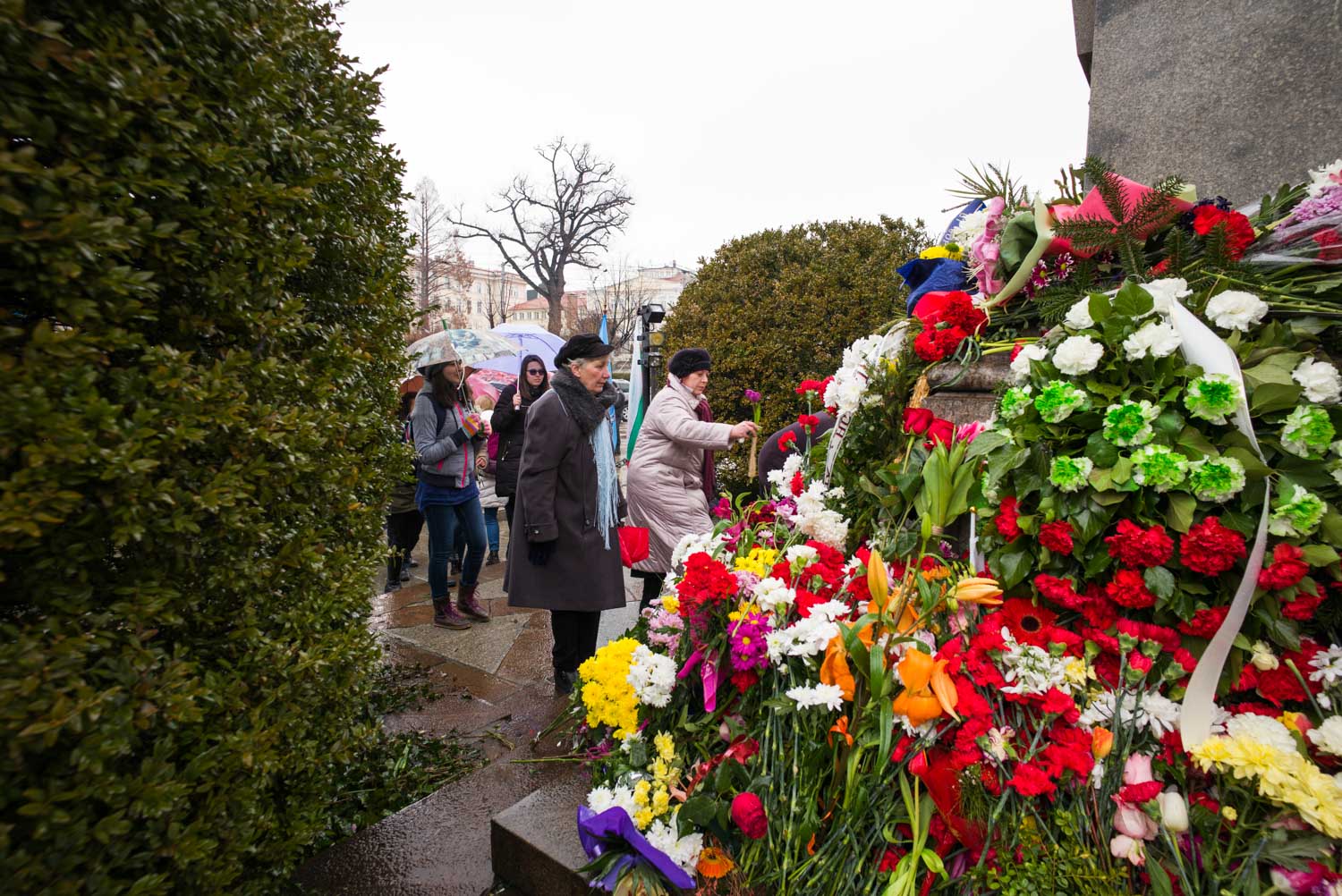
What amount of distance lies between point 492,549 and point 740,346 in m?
3.48

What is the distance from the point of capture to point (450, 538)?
4.66 m

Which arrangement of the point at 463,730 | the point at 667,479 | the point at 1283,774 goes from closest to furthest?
the point at 1283,774 < the point at 463,730 < the point at 667,479

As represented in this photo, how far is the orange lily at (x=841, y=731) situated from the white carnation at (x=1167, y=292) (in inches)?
55.3

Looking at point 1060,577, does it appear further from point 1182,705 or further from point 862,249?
point 862,249

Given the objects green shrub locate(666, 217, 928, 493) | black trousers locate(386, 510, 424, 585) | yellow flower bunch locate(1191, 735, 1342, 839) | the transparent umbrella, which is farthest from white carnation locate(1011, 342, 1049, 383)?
green shrub locate(666, 217, 928, 493)

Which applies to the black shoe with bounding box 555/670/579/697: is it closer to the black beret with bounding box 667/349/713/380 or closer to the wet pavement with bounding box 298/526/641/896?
the wet pavement with bounding box 298/526/641/896

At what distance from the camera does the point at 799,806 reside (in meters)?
1.69

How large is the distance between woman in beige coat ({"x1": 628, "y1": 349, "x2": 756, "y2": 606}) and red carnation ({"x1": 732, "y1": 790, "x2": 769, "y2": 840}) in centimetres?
241

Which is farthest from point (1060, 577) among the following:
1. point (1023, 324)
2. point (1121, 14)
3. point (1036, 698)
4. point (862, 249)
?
point (862, 249)

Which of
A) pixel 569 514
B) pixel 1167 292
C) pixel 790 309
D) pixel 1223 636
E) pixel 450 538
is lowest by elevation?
pixel 450 538

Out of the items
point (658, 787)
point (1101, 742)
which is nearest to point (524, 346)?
point (658, 787)

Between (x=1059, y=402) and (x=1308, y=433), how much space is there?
51 centimetres

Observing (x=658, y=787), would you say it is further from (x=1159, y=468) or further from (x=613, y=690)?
(x=1159, y=468)

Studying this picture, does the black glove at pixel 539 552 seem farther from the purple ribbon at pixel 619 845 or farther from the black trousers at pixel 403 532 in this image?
the black trousers at pixel 403 532
